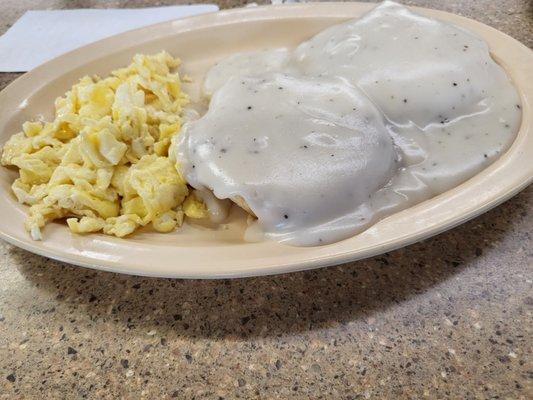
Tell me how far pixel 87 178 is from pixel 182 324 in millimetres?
408

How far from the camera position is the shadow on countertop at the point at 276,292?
936mm

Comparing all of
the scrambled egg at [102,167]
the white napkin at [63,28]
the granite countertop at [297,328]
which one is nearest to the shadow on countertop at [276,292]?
the granite countertop at [297,328]

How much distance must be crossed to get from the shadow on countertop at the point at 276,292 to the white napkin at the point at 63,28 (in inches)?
40.5

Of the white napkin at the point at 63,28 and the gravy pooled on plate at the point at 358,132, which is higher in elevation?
the gravy pooled on plate at the point at 358,132

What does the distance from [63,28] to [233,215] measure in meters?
1.25

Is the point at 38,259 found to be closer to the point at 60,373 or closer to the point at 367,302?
the point at 60,373

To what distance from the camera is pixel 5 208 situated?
109 centimetres

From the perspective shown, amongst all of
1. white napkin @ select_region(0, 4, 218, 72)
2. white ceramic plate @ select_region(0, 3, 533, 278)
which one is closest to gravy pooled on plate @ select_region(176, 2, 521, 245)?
white ceramic plate @ select_region(0, 3, 533, 278)

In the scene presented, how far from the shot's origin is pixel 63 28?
1.95 meters

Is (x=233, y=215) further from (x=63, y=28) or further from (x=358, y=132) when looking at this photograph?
(x=63, y=28)

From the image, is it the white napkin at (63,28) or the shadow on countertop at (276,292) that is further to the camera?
the white napkin at (63,28)

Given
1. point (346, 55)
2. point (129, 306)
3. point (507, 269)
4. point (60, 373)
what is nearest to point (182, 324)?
point (129, 306)

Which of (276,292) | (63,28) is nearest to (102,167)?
(276,292)

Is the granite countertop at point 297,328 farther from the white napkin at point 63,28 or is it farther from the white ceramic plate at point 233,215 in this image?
the white napkin at point 63,28
